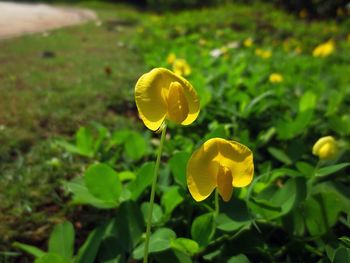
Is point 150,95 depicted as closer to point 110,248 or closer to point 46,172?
point 110,248

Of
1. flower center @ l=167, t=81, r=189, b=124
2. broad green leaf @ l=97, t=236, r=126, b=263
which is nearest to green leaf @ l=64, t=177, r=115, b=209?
broad green leaf @ l=97, t=236, r=126, b=263

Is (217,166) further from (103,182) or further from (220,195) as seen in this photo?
(103,182)

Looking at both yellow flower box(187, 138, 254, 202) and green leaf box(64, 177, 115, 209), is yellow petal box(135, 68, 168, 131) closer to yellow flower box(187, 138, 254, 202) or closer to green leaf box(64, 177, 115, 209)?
yellow flower box(187, 138, 254, 202)

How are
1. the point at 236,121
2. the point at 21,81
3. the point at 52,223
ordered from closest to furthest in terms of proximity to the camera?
the point at 52,223 < the point at 236,121 < the point at 21,81

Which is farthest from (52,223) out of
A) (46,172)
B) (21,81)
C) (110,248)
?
(21,81)

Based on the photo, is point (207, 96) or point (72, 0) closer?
point (207, 96)

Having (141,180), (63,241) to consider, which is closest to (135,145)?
(141,180)

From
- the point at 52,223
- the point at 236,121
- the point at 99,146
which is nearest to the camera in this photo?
the point at 52,223
